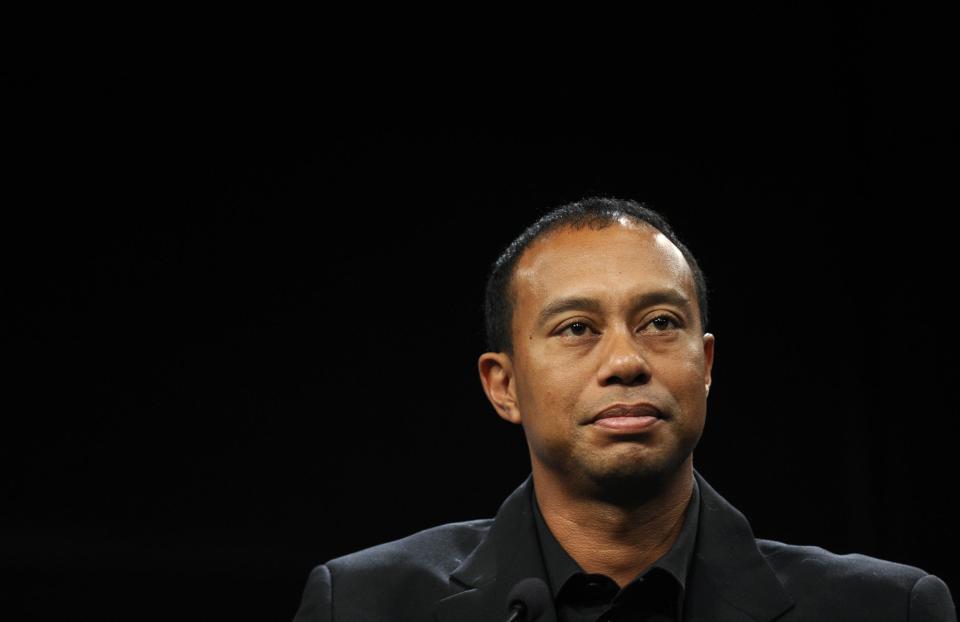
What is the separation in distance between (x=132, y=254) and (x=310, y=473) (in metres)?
0.69

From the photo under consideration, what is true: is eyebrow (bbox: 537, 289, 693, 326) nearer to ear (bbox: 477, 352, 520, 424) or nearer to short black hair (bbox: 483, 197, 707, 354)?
short black hair (bbox: 483, 197, 707, 354)

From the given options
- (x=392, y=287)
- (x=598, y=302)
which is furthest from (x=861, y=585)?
(x=392, y=287)

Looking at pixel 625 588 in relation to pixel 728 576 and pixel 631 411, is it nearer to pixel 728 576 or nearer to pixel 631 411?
pixel 728 576

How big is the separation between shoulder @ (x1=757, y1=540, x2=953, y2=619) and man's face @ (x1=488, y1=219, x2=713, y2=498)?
0.94 ft

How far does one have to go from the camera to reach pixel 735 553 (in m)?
2.38

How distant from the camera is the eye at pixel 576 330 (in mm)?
2363

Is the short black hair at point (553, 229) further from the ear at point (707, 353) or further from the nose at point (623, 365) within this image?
the nose at point (623, 365)

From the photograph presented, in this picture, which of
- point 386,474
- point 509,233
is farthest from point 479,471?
point 509,233

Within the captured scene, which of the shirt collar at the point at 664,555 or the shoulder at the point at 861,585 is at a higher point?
the shirt collar at the point at 664,555

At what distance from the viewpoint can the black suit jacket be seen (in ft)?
7.43

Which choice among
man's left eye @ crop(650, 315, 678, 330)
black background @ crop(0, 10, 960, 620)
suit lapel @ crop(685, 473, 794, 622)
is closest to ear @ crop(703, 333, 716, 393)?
man's left eye @ crop(650, 315, 678, 330)

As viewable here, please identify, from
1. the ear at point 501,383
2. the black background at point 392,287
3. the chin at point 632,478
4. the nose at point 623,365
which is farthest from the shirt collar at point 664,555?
the black background at point 392,287

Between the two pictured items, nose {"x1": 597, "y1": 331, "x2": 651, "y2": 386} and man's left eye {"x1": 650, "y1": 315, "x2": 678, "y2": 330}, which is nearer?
nose {"x1": 597, "y1": 331, "x2": 651, "y2": 386}

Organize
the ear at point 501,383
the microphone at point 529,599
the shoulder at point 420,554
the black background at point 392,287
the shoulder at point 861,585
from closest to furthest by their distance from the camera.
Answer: the microphone at point 529,599, the shoulder at point 861,585, the shoulder at point 420,554, the ear at point 501,383, the black background at point 392,287
